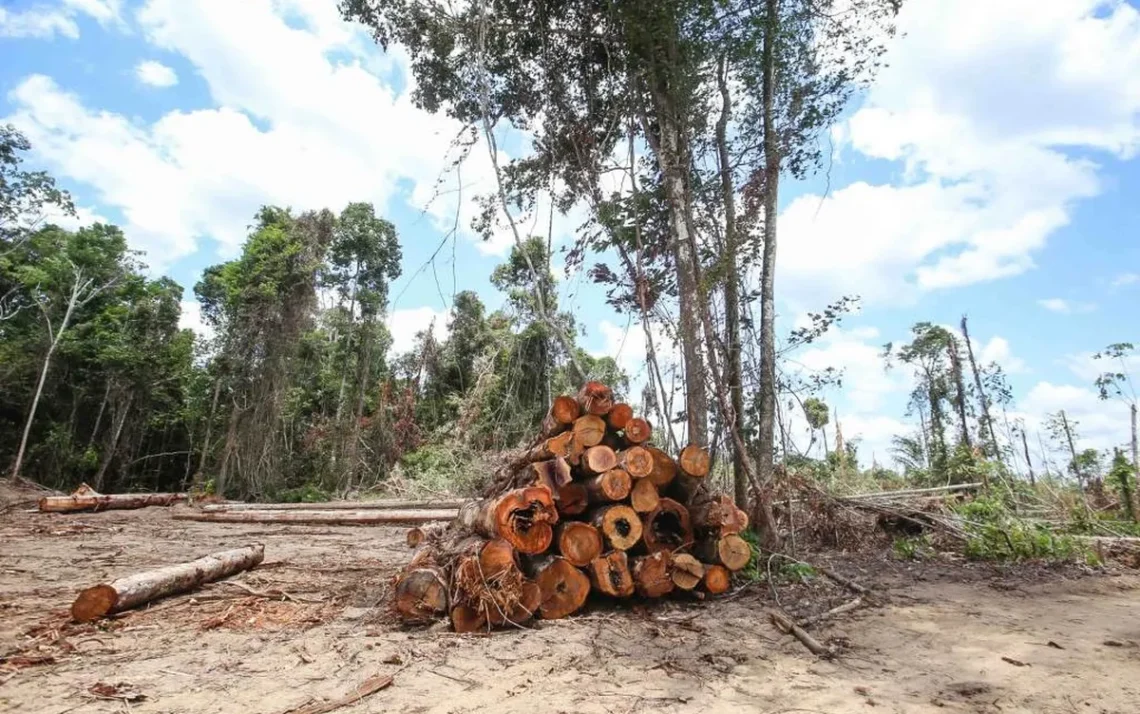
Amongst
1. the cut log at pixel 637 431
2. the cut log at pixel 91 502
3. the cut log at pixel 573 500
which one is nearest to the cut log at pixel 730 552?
the cut log at pixel 637 431

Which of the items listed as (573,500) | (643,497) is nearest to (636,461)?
(643,497)

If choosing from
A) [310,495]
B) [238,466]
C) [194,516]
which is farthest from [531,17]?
[238,466]

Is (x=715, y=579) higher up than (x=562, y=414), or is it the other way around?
(x=562, y=414)

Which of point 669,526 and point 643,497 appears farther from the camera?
point 669,526

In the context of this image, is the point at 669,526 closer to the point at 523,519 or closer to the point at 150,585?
the point at 523,519

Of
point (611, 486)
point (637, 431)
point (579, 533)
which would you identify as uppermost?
point (637, 431)

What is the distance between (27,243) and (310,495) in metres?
14.9

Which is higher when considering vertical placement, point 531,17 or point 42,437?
point 531,17

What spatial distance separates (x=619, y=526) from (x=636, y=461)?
54 centimetres

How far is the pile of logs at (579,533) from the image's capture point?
4.14 metres

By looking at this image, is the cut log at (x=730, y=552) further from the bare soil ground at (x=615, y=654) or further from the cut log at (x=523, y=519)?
the cut log at (x=523, y=519)

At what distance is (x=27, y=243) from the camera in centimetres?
2139

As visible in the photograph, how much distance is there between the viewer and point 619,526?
465 centimetres

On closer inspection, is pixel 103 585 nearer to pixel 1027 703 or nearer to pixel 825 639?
pixel 825 639
